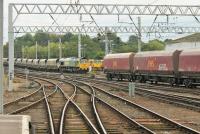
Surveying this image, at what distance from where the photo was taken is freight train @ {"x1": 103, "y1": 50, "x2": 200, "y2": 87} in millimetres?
39925

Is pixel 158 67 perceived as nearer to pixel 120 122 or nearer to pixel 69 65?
pixel 120 122

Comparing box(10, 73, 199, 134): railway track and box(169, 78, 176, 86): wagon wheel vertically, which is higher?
box(169, 78, 176, 86): wagon wheel

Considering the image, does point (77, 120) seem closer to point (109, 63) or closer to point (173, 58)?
point (173, 58)

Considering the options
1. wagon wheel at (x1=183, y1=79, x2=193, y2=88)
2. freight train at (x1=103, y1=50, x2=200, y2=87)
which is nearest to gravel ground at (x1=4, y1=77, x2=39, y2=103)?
freight train at (x1=103, y1=50, x2=200, y2=87)

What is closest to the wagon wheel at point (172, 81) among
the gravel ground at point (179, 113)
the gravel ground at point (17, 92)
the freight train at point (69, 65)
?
the gravel ground at point (17, 92)

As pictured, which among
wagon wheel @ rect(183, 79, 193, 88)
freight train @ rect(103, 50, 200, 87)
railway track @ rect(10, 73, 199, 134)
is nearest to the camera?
railway track @ rect(10, 73, 199, 134)

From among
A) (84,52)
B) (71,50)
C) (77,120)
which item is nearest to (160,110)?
→ (77,120)

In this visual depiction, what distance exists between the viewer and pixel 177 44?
264 ft

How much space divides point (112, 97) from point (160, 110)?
8.84 meters

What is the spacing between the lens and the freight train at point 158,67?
39.9 meters

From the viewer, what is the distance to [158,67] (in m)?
46.6

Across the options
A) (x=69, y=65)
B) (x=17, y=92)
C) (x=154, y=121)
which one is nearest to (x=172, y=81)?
(x=17, y=92)

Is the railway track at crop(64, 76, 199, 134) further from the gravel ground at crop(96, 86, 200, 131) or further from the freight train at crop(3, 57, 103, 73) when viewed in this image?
the freight train at crop(3, 57, 103, 73)

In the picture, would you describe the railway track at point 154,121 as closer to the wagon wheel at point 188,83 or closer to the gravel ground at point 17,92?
the gravel ground at point 17,92
